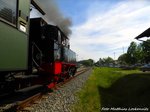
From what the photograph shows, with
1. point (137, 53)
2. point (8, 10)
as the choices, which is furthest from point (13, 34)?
point (137, 53)

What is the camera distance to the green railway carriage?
5059 millimetres

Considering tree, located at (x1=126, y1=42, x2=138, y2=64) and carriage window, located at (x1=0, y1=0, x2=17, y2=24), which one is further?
tree, located at (x1=126, y1=42, x2=138, y2=64)

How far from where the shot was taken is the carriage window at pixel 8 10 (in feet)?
16.7

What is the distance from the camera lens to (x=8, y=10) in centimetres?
538

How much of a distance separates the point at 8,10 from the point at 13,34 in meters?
0.59

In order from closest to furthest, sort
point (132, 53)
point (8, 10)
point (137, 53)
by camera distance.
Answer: point (8, 10)
point (137, 53)
point (132, 53)

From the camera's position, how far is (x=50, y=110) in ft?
21.5

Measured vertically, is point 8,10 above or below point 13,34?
above

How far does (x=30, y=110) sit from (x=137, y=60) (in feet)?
295

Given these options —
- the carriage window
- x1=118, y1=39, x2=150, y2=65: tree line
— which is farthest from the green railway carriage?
x1=118, y1=39, x2=150, y2=65: tree line

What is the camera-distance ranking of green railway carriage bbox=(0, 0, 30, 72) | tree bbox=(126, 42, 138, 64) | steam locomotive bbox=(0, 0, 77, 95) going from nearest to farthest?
green railway carriage bbox=(0, 0, 30, 72) → steam locomotive bbox=(0, 0, 77, 95) → tree bbox=(126, 42, 138, 64)

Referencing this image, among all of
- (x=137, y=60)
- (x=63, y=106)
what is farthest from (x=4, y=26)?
(x=137, y=60)

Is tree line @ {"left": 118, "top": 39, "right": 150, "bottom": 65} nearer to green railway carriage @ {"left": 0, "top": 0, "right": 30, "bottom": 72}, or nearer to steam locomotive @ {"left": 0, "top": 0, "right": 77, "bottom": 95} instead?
steam locomotive @ {"left": 0, "top": 0, "right": 77, "bottom": 95}

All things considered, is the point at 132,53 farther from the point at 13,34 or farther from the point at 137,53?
the point at 13,34
